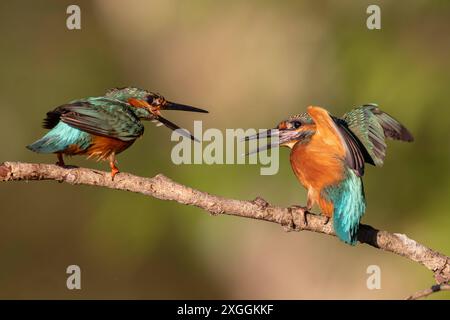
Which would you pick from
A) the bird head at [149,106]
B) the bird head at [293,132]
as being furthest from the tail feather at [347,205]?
the bird head at [149,106]

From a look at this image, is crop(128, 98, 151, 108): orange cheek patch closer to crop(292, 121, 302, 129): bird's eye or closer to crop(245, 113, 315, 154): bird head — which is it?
crop(245, 113, 315, 154): bird head

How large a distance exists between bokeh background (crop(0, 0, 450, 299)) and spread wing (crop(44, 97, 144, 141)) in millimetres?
1990

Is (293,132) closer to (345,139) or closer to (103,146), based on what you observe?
(345,139)

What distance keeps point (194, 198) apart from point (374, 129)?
1563mm

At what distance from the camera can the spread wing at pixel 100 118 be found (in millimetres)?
4309

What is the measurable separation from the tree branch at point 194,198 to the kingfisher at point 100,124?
0.30m

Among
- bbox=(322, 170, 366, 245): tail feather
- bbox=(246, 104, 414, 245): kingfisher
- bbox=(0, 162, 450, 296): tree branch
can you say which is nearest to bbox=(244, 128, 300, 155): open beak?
bbox=(246, 104, 414, 245): kingfisher

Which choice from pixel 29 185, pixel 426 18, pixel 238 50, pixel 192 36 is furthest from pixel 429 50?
pixel 29 185

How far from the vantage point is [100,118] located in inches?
177

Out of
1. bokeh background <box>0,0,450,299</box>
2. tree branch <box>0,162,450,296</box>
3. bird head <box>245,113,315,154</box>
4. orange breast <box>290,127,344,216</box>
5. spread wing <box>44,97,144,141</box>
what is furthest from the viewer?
bokeh background <box>0,0,450,299</box>

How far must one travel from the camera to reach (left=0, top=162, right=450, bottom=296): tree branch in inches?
145

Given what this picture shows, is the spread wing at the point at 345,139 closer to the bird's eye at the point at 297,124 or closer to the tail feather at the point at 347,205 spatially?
the tail feather at the point at 347,205

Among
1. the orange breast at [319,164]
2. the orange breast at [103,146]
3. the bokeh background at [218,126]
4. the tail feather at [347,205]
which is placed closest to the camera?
the tail feather at [347,205]

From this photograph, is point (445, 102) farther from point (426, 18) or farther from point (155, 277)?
point (155, 277)
